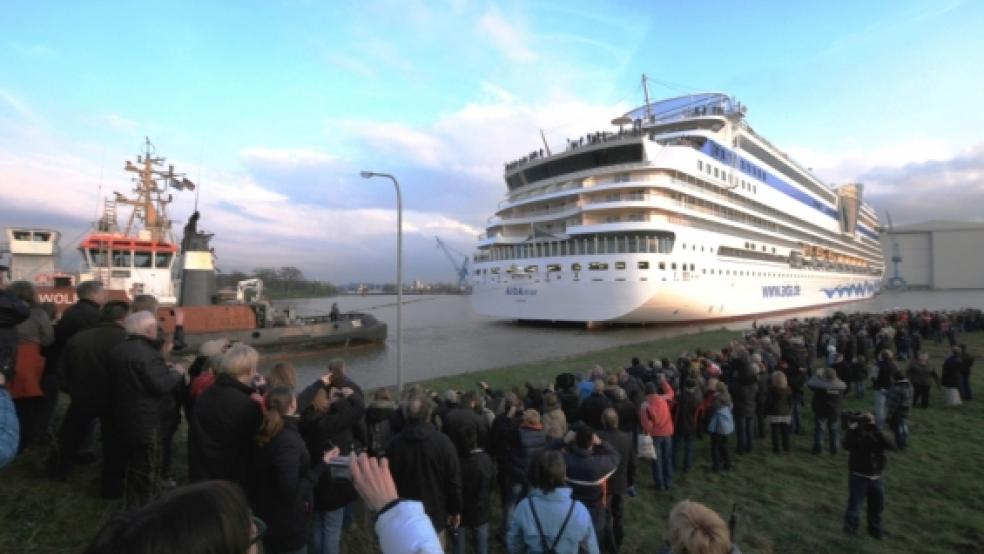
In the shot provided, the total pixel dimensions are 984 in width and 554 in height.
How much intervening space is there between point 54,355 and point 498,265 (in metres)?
30.8

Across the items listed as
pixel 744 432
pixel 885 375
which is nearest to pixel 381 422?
pixel 744 432

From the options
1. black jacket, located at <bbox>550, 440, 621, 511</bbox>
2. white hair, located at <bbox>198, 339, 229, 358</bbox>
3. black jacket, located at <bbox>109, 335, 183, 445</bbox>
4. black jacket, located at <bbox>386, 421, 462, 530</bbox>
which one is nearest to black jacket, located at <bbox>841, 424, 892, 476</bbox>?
black jacket, located at <bbox>550, 440, 621, 511</bbox>

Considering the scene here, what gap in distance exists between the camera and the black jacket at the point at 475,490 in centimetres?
390

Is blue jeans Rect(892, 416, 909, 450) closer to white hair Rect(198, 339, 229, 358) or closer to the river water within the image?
white hair Rect(198, 339, 229, 358)

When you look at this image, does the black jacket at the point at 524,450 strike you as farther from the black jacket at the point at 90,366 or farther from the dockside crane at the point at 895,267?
the dockside crane at the point at 895,267

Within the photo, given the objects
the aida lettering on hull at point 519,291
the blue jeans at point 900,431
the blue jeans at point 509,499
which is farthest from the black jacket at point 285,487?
the aida lettering on hull at point 519,291

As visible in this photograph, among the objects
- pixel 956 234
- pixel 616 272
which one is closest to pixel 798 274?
pixel 616 272

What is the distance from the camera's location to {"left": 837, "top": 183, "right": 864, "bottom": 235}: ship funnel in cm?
6481

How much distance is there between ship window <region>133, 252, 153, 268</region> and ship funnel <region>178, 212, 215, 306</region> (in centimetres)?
124

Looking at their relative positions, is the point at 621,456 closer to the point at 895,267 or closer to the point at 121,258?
the point at 121,258

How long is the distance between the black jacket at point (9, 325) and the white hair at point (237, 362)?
1330mm

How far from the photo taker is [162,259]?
68.6 feet

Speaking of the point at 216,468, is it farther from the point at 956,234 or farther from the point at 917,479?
the point at 956,234

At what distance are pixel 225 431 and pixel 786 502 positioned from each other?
5775mm
